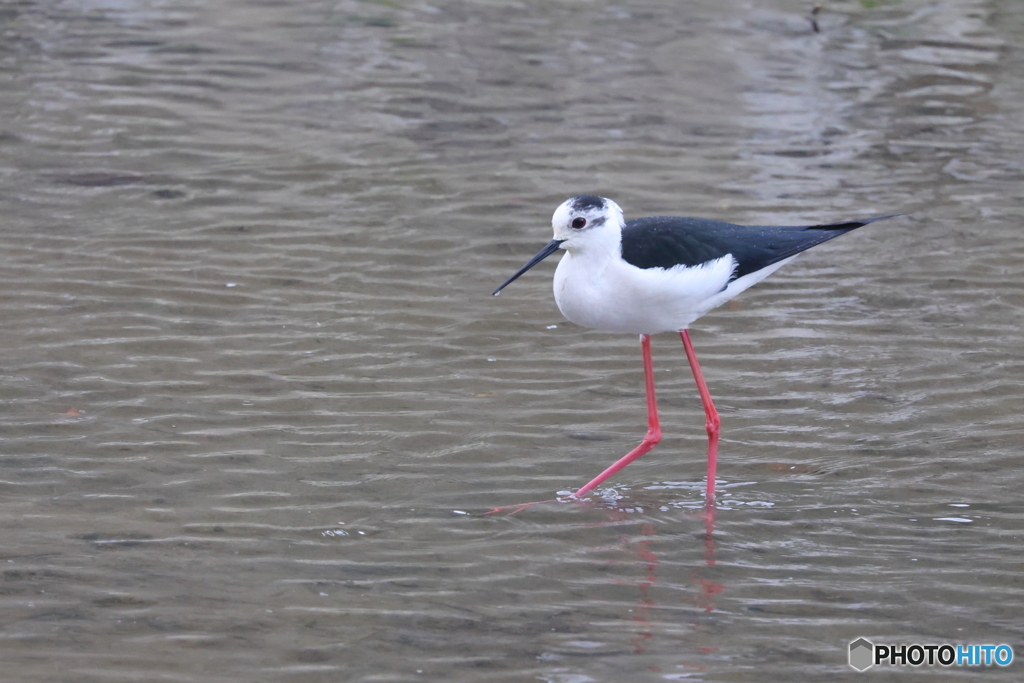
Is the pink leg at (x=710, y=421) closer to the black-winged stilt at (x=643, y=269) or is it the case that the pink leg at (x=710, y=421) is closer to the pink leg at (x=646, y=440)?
the black-winged stilt at (x=643, y=269)

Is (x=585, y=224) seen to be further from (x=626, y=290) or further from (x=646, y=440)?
(x=646, y=440)

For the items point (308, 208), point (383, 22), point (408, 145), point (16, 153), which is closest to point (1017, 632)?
point (308, 208)

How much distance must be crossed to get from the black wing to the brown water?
82cm

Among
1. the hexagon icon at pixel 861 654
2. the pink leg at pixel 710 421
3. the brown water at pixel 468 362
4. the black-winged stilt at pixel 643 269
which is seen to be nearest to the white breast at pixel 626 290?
the black-winged stilt at pixel 643 269

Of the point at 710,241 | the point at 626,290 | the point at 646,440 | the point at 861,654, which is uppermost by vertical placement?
the point at 710,241

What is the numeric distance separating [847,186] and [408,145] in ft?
10.1

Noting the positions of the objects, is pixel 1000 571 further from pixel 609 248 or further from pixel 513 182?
pixel 513 182

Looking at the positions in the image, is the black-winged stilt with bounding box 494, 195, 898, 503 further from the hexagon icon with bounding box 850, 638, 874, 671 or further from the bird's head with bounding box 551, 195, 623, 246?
the hexagon icon with bounding box 850, 638, 874, 671

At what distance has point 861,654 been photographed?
11.3ft

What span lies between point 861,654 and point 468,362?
2617 mm

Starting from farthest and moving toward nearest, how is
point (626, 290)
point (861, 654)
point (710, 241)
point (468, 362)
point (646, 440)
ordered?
point (468, 362) → point (646, 440) → point (710, 241) → point (626, 290) → point (861, 654)

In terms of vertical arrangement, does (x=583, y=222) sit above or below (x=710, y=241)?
above

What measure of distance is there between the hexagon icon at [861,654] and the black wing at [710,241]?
159 centimetres

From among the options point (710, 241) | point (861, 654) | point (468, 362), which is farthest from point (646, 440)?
point (861, 654)
